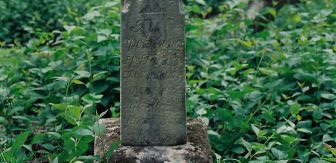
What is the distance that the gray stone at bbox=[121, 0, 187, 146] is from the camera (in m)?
3.51

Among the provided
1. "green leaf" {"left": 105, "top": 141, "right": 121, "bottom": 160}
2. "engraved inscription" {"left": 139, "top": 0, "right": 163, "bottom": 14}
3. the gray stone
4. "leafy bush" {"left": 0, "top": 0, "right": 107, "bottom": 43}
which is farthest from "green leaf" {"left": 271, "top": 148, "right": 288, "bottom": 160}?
"leafy bush" {"left": 0, "top": 0, "right": 107, "bottom": 43}

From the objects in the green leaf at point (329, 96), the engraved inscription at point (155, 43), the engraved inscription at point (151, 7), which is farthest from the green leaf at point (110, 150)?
the green leaf at point (329, 96)

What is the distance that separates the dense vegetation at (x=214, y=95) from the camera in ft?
13.3

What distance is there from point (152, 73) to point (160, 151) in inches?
18.4

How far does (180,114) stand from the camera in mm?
3686

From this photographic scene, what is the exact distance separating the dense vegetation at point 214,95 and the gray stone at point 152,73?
268 millimetres

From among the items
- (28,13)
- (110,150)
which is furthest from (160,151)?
(28,13)

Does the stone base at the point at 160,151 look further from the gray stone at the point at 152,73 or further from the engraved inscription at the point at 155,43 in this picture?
the engraved inscription at the point at 155,43

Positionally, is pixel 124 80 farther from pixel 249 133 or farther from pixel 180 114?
pixel 249 133

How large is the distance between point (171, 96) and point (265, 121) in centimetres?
140

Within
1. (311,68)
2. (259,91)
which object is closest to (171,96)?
(259,91)

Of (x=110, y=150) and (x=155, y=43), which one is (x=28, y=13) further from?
(x=110, y=150)

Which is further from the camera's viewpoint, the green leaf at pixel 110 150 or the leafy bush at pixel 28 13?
the leafy bush at pixel 28 13

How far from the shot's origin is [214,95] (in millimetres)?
4668
